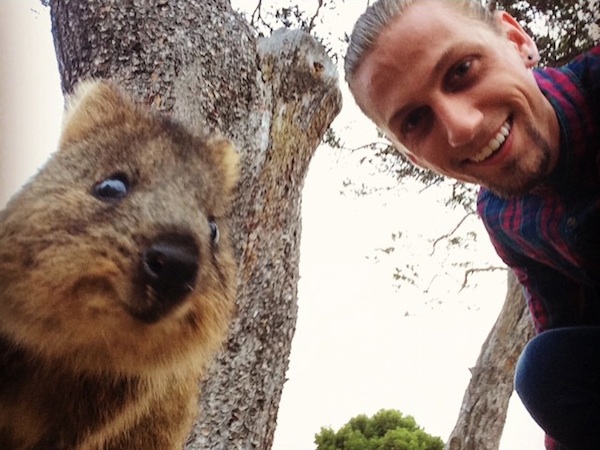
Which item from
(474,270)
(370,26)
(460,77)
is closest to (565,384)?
(474,270)

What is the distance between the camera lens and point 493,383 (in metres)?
0.93

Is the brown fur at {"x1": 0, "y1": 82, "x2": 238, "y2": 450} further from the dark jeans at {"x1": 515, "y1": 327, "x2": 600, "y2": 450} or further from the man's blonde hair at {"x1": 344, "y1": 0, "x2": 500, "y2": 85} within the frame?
the dark jeans at {"x1": 515, "y1": 327, "x2": 600, "y2": 450}

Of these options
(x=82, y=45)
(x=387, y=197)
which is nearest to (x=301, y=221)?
(x=387, y=197)

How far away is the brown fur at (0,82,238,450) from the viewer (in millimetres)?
461

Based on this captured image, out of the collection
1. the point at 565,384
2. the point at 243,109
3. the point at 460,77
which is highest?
the point at 460,77

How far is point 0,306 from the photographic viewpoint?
1.56 ft

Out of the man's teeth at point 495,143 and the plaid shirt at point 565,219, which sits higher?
the man's teeth at point 495,143

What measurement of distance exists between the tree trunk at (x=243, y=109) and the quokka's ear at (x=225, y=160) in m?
0.06

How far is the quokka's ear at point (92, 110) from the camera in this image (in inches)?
21.4

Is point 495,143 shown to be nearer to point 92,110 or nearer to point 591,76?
point 591,76

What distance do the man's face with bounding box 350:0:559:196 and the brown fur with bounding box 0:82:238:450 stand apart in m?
0.43

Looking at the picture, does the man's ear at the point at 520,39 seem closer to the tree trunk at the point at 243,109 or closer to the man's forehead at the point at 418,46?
the man's forehead at the point at 418,46

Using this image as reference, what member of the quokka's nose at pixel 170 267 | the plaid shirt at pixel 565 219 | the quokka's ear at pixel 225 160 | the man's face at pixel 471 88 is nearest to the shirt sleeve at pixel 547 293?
the plaid shirt at pixel 565 219

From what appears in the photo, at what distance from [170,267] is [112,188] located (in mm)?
80
